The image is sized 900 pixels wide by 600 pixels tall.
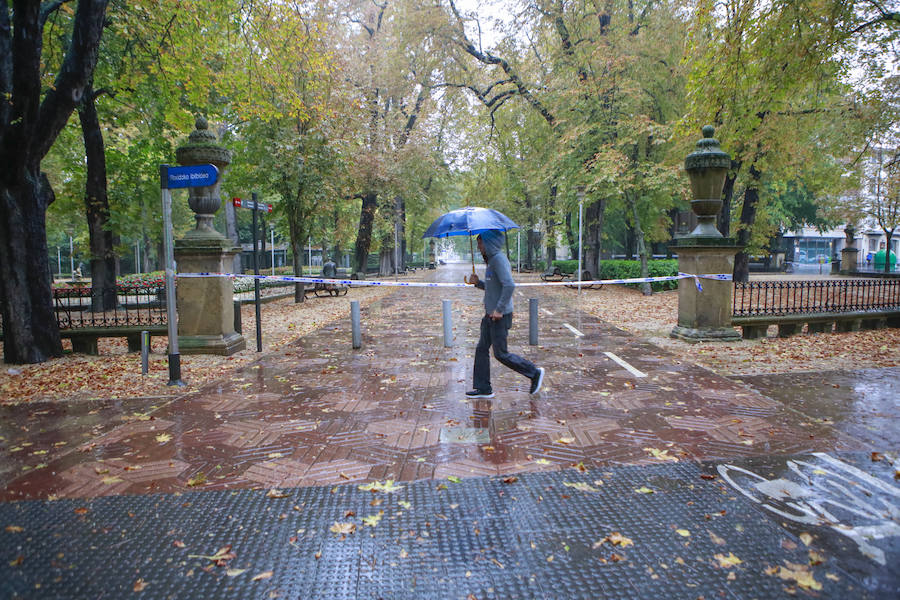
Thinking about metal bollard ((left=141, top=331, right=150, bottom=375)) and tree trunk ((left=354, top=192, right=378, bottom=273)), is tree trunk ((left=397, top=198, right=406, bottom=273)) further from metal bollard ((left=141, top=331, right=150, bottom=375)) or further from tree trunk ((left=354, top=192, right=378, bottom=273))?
metal bollard ((left=141, top=331, right=150, bottom=375))

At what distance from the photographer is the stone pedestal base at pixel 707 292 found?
826cm

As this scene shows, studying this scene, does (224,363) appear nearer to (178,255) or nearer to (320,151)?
(178,255)

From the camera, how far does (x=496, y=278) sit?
5148mm

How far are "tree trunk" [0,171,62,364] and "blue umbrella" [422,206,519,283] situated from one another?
6.08 meters

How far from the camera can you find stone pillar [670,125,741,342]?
820cm

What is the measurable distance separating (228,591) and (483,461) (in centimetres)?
193

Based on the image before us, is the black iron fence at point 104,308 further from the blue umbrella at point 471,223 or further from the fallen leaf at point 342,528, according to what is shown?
the fallen leaf at point 342,528

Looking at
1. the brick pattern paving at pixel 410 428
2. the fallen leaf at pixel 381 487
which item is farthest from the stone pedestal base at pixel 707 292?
the fallen leaf at pixel 381 487

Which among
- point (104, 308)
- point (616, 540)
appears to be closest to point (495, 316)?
point (616, 540)

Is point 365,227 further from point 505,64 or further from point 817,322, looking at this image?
point 817,322

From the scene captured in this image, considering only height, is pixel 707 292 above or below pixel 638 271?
below

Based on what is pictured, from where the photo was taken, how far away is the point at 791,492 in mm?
3244

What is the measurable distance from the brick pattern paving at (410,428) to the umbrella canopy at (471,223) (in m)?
1.79

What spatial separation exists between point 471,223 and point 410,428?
2.12 metres
